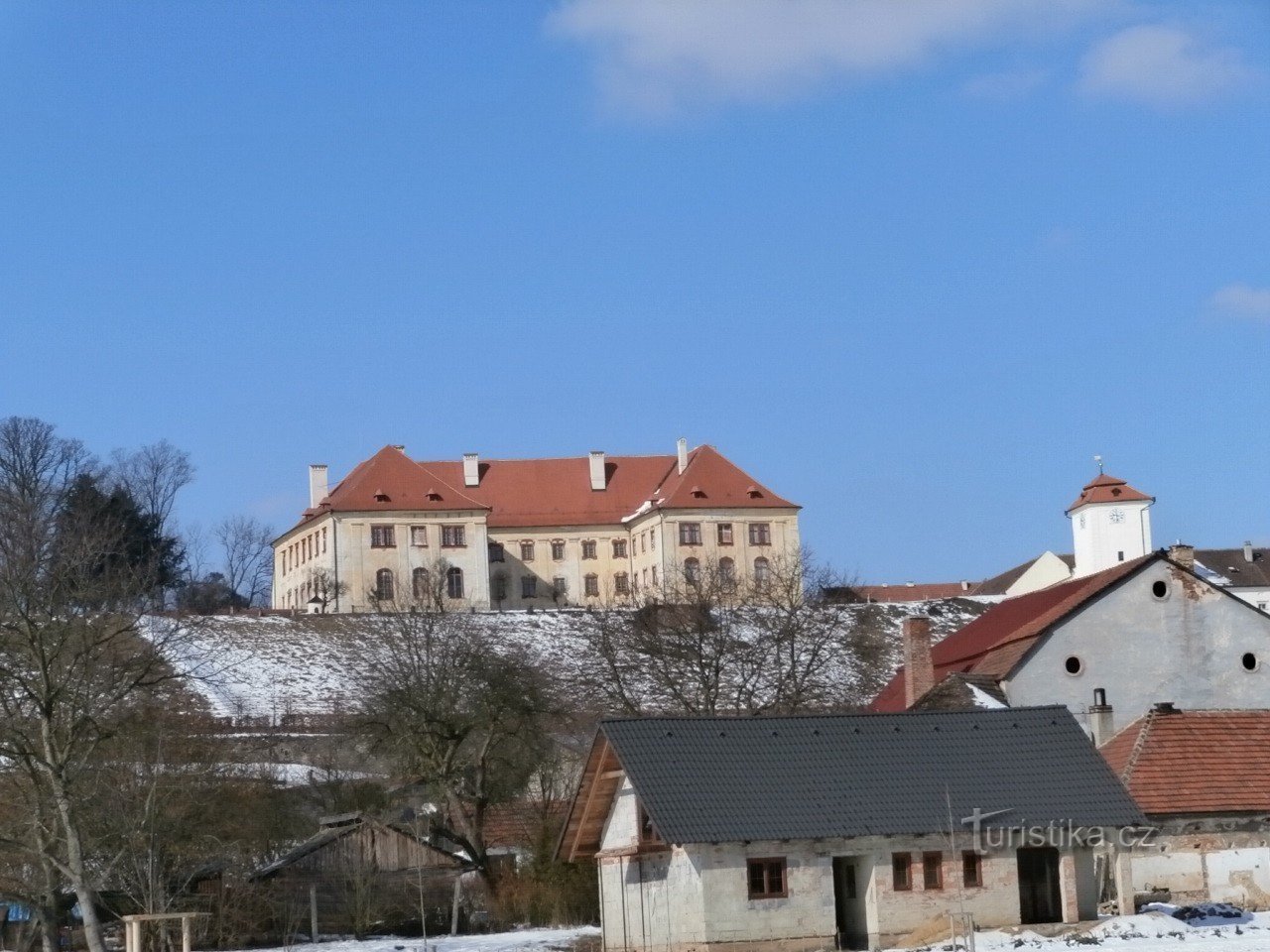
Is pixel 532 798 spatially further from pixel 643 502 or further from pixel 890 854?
pixel 643 502

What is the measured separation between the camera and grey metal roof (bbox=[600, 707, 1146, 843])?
31.6 metres

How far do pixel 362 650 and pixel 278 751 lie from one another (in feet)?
71.9

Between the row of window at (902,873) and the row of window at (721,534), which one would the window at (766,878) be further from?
the row of window at (721,534)

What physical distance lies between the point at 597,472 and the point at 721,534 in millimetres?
11132

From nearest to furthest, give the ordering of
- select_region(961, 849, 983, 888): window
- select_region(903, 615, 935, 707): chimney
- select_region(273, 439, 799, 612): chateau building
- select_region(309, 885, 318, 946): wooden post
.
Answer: select_region(961, 849, 983, 888): window < select_region(309, 885, 318, 946): wooden post < select_region(903, 615, 935, 707): chimney < select_region(273, 439, 799, 612): chateau building

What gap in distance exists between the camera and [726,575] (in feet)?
305

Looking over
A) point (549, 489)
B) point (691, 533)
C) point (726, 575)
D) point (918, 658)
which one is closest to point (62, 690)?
point (918, 658)

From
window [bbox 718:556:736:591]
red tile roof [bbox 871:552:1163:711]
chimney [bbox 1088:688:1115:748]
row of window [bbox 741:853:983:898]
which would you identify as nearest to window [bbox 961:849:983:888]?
row of window [bbox 741:853:983:898]

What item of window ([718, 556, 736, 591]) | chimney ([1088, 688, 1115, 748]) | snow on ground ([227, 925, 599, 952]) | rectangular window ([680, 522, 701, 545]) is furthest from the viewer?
rectangular window ([680, 522, 701, 545])

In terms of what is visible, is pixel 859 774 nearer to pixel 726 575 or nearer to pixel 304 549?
pixel 726 575

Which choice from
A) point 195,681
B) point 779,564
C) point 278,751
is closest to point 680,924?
point 278,751

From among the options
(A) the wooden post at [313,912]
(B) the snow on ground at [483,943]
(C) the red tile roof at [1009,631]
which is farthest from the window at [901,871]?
(C) the red tile roof at [1009,631]

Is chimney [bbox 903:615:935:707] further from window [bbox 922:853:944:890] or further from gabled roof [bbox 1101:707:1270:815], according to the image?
window [bbox 922:853:944:890]

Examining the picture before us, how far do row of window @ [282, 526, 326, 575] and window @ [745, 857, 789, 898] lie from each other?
8370 centimetres
